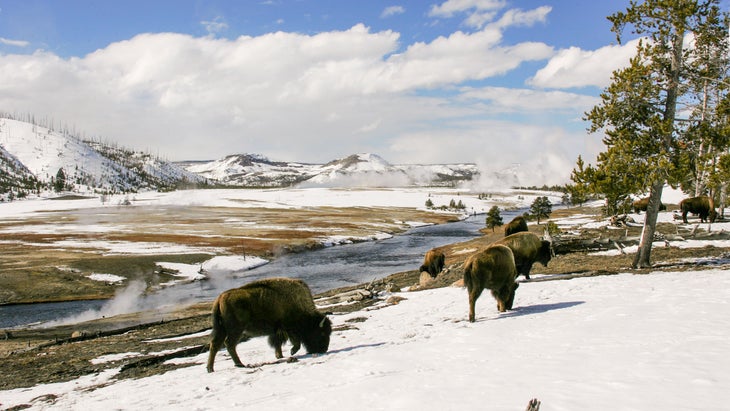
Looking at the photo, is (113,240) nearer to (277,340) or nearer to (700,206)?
(277,340)

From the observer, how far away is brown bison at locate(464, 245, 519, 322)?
1277cm

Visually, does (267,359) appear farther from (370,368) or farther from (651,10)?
(651,10)

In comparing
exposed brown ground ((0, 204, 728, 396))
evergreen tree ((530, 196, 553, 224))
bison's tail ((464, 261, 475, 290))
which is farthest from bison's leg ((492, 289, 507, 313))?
evergreen tree ((530, 196, 553, 224))

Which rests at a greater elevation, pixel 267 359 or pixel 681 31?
pixel 681 31

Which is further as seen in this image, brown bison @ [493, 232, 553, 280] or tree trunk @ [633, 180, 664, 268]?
tree trunk @ [633, 180, 664, 268]

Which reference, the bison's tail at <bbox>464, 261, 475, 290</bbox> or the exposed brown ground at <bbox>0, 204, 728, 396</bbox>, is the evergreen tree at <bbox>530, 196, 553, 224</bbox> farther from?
the bison's tail at <bbox>464, 261, 475, 290</bbox>

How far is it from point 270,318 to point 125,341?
1127cm

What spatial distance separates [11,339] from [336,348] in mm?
21163

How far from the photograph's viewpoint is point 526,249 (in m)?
17.3

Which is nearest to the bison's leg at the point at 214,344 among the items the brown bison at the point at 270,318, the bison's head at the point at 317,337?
the brown bison at the point at 270,318

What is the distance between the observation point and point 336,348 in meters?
11.7

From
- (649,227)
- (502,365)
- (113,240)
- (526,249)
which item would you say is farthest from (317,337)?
(113,240)

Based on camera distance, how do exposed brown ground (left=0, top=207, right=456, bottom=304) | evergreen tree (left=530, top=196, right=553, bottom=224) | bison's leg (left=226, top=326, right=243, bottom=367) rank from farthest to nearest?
evergreen tree (left=530, top=196, right=553, bottom=224), exposed brown ground (left=0, top=207, right=456, bottom=304), bison's leg (left=226, top=326, right=243, bottom=367)

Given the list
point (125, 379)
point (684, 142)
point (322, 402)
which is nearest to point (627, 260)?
point (684, 142)
